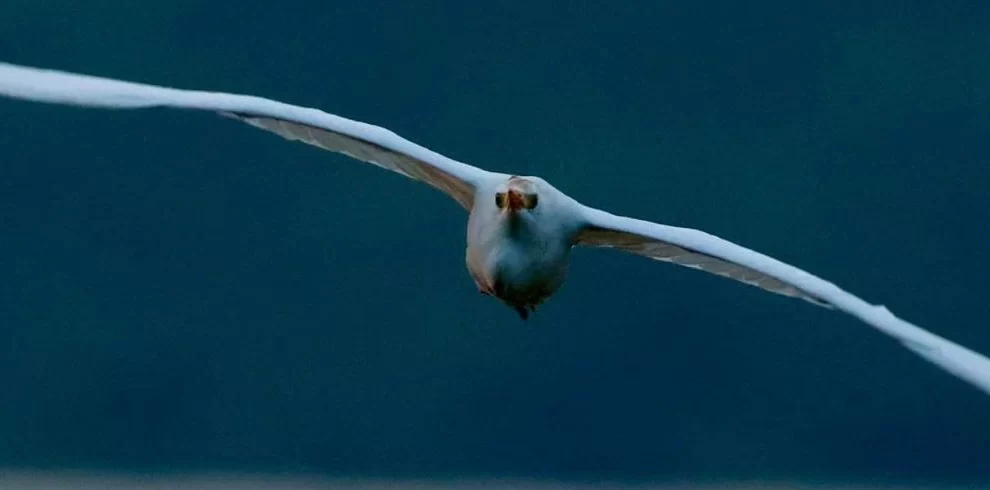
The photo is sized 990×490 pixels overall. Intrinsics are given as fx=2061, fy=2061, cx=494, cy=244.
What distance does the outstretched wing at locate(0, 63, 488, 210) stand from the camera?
750cm

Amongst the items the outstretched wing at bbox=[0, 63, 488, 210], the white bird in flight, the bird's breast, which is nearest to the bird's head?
the white bird in flight

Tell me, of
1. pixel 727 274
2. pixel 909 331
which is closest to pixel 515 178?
pixel 727 274

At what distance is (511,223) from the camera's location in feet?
24.5

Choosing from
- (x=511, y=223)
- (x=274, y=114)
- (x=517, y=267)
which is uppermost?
(x=274, y=114)

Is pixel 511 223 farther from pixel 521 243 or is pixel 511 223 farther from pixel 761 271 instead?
pixel 761 271

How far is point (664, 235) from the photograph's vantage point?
7.87m

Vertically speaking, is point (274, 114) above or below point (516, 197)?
above

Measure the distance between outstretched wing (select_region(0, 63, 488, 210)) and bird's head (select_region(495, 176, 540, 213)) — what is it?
367 mm

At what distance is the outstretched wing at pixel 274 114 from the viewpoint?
7.50m

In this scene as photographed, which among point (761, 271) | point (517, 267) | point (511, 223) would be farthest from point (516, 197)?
point (761, 271)

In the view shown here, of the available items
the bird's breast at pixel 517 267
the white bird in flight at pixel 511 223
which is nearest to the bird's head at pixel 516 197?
the white bird in flight at pixel 511 223

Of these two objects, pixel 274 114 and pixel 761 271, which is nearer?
pixel 761 271

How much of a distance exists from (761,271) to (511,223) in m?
0.95

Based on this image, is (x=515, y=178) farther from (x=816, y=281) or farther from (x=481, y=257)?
(x=816, y=281)
